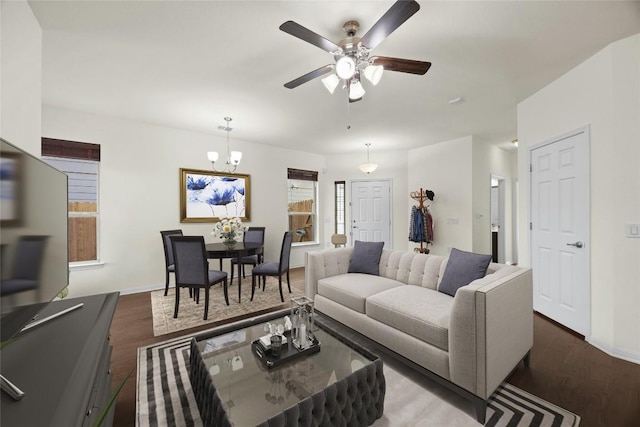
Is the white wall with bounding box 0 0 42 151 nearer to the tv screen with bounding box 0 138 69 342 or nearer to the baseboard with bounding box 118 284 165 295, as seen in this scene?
→ the tv screen with bounding box 0 138 69 342

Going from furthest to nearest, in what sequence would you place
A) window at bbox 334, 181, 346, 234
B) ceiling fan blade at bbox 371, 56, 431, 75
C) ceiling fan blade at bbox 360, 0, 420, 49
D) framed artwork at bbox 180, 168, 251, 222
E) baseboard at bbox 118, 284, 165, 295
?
window at bbox 334, 181, 346, 234, framed artwork at bbox 180, 168, 251, 222, baseboard at bbox 118, 284, 165, 295, ceiling fan blade at bbox 371, 56, 431, 75, ceiling fan blade at bbox 360, 0, 420, 49

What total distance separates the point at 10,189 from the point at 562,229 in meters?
4.08

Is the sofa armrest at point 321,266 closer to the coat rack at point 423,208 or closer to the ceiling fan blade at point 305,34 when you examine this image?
the ceiling fan blade at point 305,34

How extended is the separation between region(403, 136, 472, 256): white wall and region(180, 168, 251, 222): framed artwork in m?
3.51

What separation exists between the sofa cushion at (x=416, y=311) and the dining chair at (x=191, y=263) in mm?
1829

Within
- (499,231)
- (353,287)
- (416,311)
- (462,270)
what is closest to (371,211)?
(499,231)

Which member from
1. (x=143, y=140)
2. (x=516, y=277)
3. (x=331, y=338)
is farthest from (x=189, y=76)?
(x=516, y=277)

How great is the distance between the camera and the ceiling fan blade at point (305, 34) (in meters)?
1.52

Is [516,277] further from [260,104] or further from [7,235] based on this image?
[260,104]

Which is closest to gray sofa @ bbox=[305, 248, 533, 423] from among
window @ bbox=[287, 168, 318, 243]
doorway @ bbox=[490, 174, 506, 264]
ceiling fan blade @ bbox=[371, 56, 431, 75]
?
ceiling fan blade @ bbox=[371, 56, 431, 75]

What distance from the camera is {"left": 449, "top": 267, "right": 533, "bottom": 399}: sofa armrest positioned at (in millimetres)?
1531

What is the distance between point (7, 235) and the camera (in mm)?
821

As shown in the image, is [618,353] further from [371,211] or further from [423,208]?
[371,211]

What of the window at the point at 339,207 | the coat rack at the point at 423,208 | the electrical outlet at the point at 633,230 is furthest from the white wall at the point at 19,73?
the coat rack at the point at 423,208
